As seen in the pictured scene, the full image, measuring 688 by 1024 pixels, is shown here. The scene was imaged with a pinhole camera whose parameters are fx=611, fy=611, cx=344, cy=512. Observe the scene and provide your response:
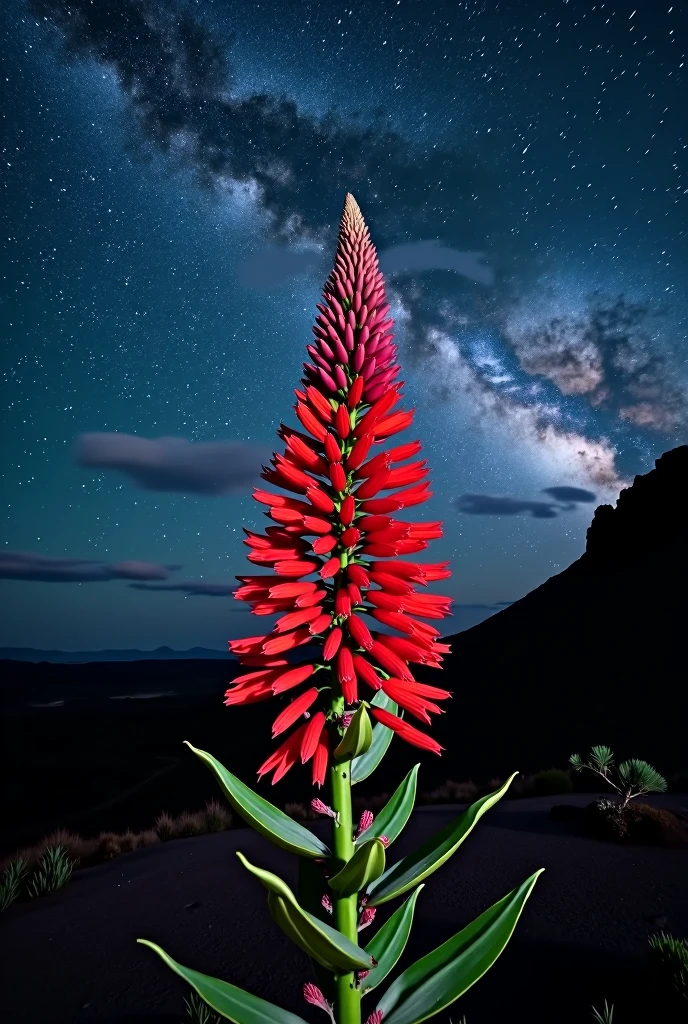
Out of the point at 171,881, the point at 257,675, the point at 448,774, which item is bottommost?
the point at 448,774

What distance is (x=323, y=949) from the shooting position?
1522 millimetres

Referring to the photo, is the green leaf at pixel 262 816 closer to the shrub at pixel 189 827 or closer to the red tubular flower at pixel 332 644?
the red tubular flower at pixel 332 644

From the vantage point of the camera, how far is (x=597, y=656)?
3538 cm

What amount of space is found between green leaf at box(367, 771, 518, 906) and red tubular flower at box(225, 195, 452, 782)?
0.69 ft

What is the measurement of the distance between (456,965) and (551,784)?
36.7 ft

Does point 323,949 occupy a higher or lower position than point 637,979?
higher

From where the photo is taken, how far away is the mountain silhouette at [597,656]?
91.2ft

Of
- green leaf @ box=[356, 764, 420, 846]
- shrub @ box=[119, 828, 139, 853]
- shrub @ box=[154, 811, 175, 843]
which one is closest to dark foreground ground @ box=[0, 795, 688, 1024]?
Result: shrub @ box=[119, 828, 139, 853]

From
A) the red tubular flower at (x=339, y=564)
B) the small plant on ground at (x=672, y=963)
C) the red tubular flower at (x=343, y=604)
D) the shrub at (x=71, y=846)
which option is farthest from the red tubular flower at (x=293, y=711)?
the shrub at (x=71, y=846)

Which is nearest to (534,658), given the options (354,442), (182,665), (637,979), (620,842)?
(620,842)

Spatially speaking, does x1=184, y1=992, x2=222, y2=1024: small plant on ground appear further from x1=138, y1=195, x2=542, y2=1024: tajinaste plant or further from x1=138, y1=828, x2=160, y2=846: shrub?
x1=138, y1=828, x2=160, y2=846: shrub

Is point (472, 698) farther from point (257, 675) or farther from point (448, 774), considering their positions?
point (257, 675)

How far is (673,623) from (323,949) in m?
39.5

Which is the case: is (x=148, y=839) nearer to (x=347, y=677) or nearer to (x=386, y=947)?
(x=386, y=947)
